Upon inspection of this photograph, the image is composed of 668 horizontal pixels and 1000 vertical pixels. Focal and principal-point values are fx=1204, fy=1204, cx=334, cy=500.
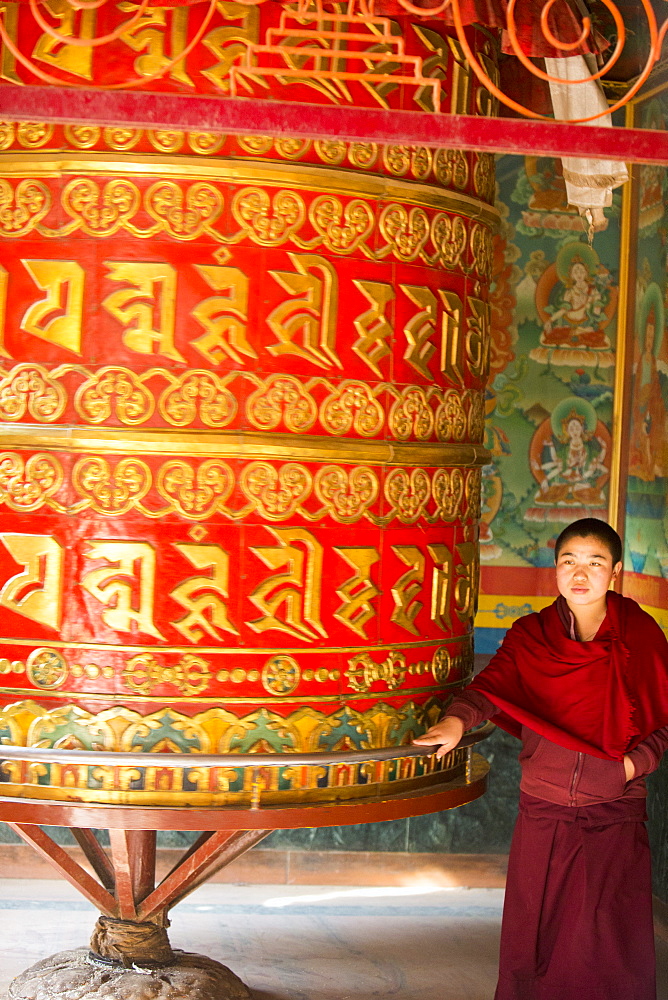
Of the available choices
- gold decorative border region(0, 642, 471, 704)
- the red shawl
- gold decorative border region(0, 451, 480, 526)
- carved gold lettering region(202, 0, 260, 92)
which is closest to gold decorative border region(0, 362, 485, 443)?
gold decorative border region(0, 451, 480, 526)

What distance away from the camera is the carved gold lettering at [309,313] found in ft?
9.94

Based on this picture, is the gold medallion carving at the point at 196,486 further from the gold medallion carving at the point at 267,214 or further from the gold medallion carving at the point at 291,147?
the gold medallion carving at the point at 291,147

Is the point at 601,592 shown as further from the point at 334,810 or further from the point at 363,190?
the point at 363,190

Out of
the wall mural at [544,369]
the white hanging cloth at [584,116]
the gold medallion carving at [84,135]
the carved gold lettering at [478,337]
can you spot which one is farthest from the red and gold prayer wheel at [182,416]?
the wall mural at [544,369]

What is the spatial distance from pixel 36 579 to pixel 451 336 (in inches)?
50.9

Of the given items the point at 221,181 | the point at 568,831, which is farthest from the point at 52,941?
the point at 221,181

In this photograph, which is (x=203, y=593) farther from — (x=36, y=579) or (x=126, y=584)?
(x=36, y=579)

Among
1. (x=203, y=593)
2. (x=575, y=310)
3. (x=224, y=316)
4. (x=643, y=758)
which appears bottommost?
(x=643, y=758)

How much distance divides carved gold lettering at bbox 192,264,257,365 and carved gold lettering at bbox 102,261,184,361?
0.22 feet

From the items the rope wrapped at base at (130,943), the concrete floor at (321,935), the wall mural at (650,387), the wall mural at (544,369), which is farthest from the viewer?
the wall mural at (544,369)

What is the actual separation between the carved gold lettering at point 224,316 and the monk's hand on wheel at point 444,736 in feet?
3.64

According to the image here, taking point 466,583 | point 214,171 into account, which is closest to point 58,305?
point 214,171

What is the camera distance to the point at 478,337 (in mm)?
3498

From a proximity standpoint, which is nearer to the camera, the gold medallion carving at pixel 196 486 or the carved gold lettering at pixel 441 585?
the gold medallion carving at pixel 196 486
